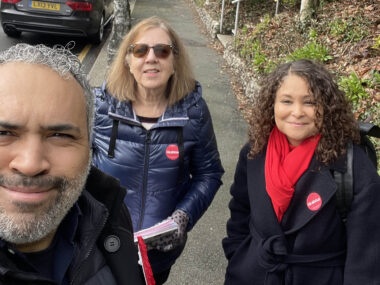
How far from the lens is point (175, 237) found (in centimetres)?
212

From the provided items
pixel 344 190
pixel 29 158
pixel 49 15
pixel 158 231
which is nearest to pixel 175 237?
pixel 158 231

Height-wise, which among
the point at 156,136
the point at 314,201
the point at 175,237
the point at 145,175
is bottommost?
the point at 175,237

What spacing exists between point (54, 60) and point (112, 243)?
679 mm

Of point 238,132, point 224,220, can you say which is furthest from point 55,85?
point 238,132

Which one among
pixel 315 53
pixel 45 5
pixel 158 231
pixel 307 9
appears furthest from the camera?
pixel 45 5

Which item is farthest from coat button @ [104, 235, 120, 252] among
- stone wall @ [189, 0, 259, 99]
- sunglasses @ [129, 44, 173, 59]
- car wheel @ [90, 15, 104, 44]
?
car wheel @ [90, 15, 104, 44]

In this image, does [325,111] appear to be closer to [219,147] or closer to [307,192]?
[307,192]

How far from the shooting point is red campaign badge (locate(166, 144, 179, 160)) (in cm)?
217

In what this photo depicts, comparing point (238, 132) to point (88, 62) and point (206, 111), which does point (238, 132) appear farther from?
point (88, 62)

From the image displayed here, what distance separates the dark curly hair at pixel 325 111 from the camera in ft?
6.29

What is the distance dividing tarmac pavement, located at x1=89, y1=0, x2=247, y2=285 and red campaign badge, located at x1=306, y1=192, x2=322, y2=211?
1.64 meters

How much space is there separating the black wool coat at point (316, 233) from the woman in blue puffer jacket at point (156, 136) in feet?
1.20

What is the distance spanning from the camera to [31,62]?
118 centimetres

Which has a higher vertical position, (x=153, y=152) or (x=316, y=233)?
(x=153, y=152)
